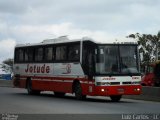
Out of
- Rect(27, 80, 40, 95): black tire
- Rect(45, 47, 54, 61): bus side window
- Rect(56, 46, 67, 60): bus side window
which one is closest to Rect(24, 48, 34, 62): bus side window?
Rect(27, 80, 40, 95): black tire

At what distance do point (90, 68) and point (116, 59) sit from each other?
1336mm

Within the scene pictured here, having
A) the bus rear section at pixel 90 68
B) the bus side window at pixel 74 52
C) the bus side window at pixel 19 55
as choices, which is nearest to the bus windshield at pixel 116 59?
Answer: the bus rear section at pixel 90 68

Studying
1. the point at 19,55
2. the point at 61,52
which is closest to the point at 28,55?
the point at 19,55

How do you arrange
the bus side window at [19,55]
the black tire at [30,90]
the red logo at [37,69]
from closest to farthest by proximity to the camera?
1. the red logo at [37,69]
2. the black tire at [30,90]
3. the bus side window at [19,55]

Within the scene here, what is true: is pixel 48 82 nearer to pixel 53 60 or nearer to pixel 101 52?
pixel 53 60

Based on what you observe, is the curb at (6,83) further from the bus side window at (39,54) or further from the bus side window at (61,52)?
the bus side window at (61,52)

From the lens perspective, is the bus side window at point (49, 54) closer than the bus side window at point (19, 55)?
Yes

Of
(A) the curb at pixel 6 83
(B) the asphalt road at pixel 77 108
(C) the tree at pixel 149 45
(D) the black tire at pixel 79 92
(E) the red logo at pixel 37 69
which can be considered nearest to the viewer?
(B) the asphalt road at pixel 77 108

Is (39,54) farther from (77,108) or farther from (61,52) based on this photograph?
(77,108)

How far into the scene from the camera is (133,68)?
80.8 feet

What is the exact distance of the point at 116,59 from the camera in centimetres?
2425

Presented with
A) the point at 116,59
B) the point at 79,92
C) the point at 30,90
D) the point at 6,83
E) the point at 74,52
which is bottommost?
the point at 79,92

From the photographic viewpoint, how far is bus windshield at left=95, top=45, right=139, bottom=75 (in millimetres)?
24016

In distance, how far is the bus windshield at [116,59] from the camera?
78.8 feet
